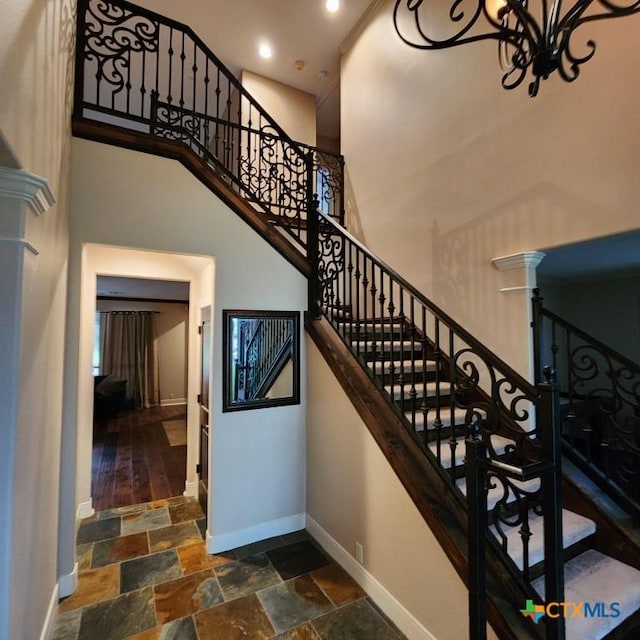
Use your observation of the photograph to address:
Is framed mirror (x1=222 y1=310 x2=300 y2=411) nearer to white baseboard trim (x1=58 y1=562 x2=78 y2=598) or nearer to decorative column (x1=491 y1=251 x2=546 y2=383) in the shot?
white baseboard trim (x1=58 y1=562 x2=78 y2=598)

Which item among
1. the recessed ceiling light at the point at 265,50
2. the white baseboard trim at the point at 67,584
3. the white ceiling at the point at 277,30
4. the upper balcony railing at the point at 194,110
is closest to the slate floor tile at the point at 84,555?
the white baseboard trim at the point at 67,584

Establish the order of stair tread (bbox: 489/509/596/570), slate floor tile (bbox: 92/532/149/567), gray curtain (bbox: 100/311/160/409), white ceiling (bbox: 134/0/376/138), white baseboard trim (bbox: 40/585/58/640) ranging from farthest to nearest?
gray curtain (bbox: 100/311/160/409), white ceiling (bbox: 134/0/376/138), slate floor tile (bbox: 92/532/149/567), white baseboard trim (bbox: 40/585/58/640), stair tread (bbox: 489/509/596/570)

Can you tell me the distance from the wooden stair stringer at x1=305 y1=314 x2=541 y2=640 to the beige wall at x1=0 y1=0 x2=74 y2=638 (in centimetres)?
184

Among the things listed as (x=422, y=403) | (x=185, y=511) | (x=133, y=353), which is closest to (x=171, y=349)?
(x=133, y=353)

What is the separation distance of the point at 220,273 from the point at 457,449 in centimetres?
227

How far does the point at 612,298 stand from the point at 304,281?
3.18 m

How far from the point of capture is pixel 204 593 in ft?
7.64

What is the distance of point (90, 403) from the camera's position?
3.55 meters

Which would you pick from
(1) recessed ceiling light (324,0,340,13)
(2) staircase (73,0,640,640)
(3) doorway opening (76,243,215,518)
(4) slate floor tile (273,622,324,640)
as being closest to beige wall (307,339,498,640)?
(2) staircase (73,0,640,640)

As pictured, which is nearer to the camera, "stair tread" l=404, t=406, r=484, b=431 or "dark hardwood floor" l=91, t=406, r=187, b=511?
"stair tread" l=404, t=406, r=484, b=431

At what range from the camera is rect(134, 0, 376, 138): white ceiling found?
14.0 ft

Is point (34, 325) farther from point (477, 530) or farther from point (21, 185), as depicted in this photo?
point (477, 530)

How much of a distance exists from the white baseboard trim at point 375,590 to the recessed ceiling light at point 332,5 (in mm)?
5757

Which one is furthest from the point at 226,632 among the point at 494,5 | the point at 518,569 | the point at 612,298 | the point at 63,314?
the point at 612,298
